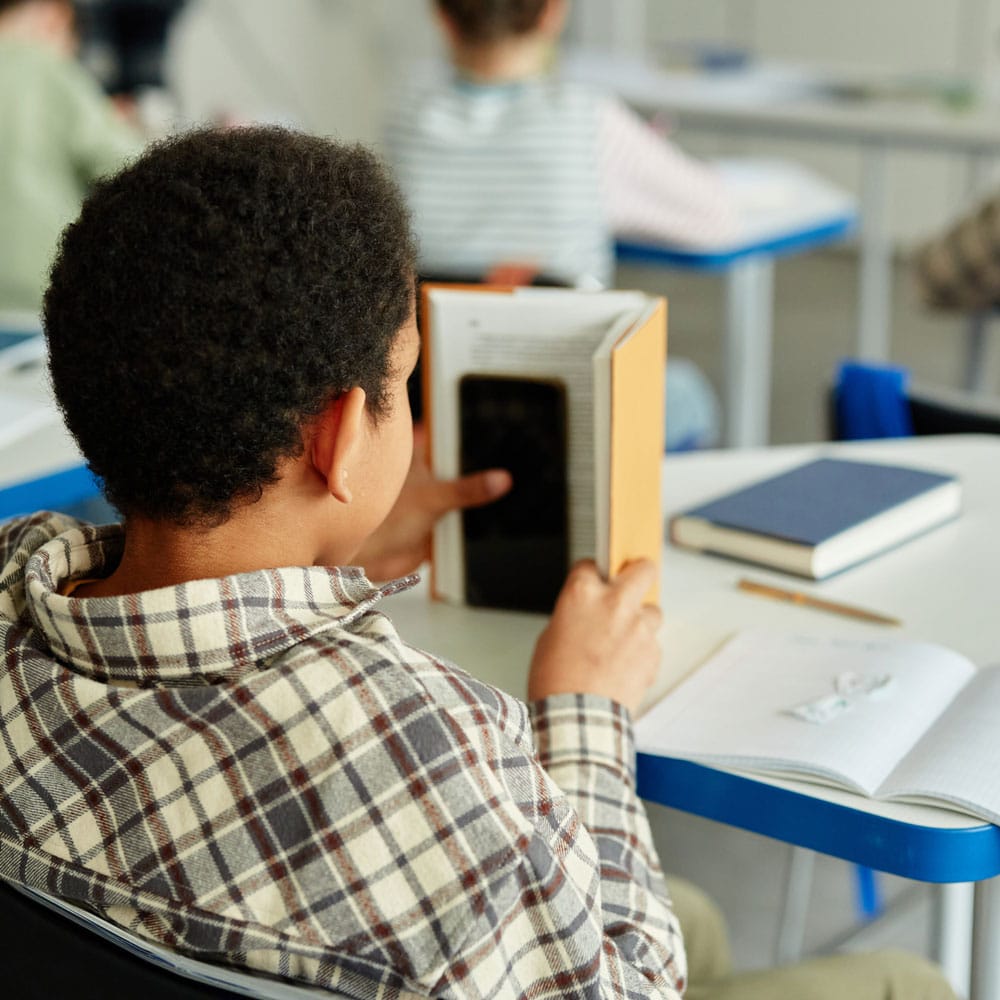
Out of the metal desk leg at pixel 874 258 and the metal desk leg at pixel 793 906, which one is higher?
the metal desk leg at pixel 874 258

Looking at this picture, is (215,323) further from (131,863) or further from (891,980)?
(891,980)

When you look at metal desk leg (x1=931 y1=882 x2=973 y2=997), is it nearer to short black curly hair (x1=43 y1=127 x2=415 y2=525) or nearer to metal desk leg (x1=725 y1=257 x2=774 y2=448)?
short black curly hair (x1=43 y1=127 x2=415 y2=525)

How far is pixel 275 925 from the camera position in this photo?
0.67 meters

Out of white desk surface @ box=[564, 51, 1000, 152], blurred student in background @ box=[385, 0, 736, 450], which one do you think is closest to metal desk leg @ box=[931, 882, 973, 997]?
blurred student in background @ box=[385, 0, 736, 450]

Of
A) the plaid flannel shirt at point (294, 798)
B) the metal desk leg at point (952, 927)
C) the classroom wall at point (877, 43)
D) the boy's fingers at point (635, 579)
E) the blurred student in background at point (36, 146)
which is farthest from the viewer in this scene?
the classroom wall at point (877, 43)

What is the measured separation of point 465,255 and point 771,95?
5.59 ft

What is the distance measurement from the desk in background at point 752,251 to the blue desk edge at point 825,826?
199cm

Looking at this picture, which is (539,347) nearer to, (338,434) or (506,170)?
(338,434)

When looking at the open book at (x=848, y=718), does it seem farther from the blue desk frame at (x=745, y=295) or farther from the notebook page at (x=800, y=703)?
the blue desk frame at (x=745, y=295)

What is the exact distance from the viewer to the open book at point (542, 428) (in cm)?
109

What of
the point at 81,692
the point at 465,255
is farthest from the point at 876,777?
the point at 465,255

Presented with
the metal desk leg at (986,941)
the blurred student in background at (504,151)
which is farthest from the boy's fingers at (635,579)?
the blurred student in background at (504,151)

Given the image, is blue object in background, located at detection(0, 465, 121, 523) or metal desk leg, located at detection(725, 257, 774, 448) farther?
metal desk leg, located at detection(725, 257, 774, 448)

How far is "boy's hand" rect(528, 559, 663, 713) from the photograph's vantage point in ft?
3.18
